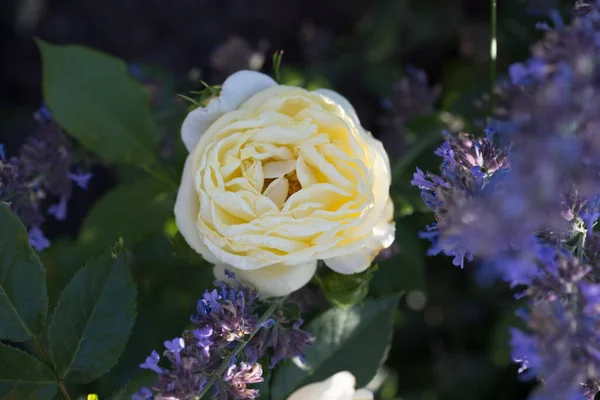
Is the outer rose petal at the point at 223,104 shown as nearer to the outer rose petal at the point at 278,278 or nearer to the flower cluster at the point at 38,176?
the outer rose petal at the point at 278,278

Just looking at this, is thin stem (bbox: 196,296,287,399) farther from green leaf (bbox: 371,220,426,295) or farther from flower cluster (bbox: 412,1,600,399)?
green leaf (bbox: 371,220,426,295)

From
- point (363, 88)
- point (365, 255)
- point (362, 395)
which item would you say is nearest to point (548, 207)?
point (365, 255)

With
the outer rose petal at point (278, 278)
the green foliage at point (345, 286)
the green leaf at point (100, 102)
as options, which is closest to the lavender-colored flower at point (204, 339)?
the outer rose petal at point (278, 278)

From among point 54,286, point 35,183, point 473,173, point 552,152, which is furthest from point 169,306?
point 552,152

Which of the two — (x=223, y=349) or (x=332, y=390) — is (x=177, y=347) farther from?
(x=332, y=390)

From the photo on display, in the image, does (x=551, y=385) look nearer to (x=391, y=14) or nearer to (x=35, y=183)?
(x=35, y=183)

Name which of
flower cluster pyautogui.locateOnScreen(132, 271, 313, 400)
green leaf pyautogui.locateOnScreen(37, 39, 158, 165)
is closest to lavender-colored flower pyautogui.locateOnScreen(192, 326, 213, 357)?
flower cluster pyautogui.locateOnScreen(132, 271, 313, 400)
